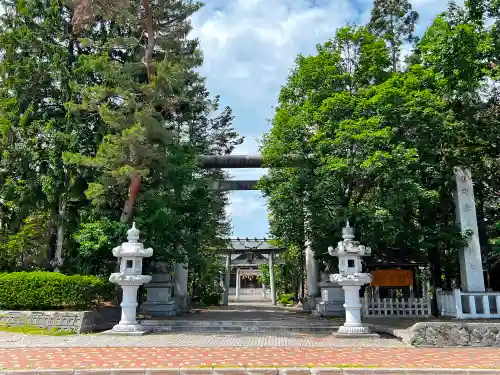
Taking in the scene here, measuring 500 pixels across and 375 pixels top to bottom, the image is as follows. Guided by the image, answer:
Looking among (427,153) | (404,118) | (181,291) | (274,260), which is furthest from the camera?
(274,260)

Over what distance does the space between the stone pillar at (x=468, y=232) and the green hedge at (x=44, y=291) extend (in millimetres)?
13116

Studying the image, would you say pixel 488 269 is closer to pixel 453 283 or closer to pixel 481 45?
pixel 453 283

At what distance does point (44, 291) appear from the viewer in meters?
13.1

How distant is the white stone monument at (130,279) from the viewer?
12.3 metres

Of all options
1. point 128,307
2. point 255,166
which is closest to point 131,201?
point 128,307

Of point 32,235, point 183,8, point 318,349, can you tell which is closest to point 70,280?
point 32,235

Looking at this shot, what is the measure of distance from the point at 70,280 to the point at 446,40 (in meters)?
15.7

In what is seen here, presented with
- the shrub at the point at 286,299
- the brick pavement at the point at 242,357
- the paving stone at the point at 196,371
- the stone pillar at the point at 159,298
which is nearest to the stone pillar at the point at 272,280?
the shrub at the point at 286,299

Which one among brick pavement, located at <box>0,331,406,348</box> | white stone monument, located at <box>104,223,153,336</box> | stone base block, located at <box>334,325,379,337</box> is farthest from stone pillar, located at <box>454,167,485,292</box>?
white stone monument, located at <box>104,223,153,336</box>

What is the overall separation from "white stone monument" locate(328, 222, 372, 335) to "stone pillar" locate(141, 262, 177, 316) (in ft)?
26.8

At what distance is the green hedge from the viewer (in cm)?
1309

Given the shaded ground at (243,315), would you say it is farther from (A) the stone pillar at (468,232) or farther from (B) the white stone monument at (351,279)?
(A) the stone pillar at (468,232)

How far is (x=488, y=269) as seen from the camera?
60.0 ft

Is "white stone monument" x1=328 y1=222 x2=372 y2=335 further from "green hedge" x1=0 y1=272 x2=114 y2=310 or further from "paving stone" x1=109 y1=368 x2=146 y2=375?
"green hedge" x1=0 y1=272 x2=114 y2=310
